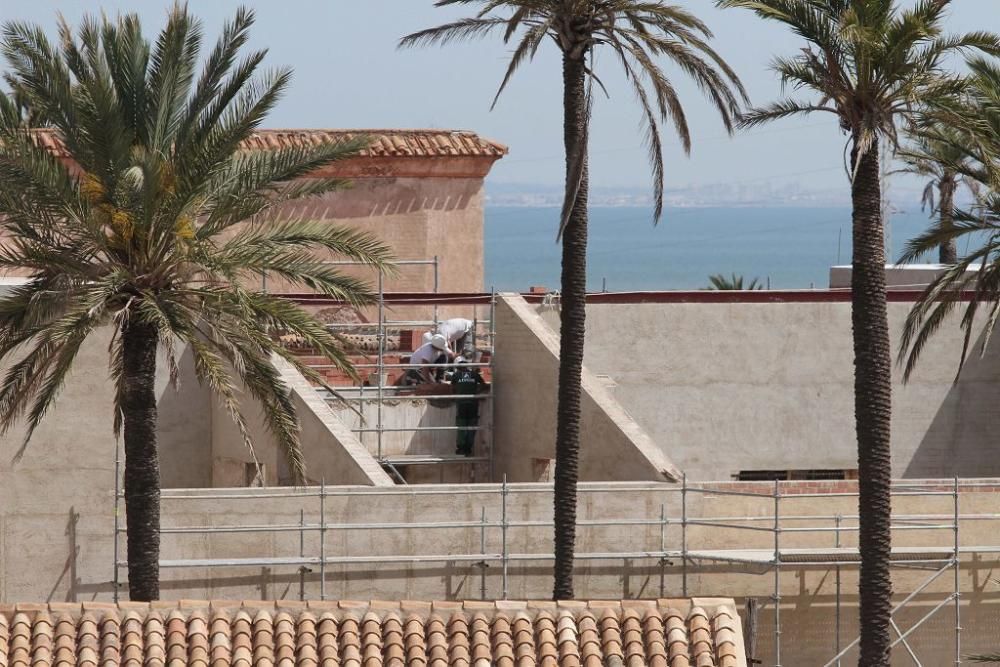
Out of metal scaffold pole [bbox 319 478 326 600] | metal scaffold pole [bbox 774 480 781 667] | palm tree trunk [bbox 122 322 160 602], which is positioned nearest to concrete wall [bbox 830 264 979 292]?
metal scaffold pole [bbox 774 480 781 667]

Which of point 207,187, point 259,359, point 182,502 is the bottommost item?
point 182,502

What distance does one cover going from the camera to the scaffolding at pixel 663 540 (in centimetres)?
2514

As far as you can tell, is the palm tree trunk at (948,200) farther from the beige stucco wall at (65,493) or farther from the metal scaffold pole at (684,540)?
the beige stucco wall at (65,493)

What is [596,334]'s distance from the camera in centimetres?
3253

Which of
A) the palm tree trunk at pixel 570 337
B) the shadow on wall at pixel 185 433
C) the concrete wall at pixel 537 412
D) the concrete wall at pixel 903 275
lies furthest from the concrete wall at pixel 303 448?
the concrete wall at pixel 903 275

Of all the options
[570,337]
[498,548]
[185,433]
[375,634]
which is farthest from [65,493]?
[375,634]

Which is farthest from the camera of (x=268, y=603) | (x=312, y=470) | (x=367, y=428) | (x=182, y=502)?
(x=367, y=428)

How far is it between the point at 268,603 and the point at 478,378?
1442cm

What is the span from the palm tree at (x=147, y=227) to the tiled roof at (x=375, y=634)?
3.59m

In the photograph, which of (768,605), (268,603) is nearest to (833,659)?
(768,605)

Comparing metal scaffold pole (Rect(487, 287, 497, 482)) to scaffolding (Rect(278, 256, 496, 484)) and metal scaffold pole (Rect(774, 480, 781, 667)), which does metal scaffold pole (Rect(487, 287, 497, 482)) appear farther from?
metal scaffold pole (Rect(774, 480, 781, 667))

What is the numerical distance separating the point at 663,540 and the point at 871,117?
759cm

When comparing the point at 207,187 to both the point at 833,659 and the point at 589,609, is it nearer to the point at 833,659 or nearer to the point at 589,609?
the point at 589,609

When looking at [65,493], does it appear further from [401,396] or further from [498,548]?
[401,396]
